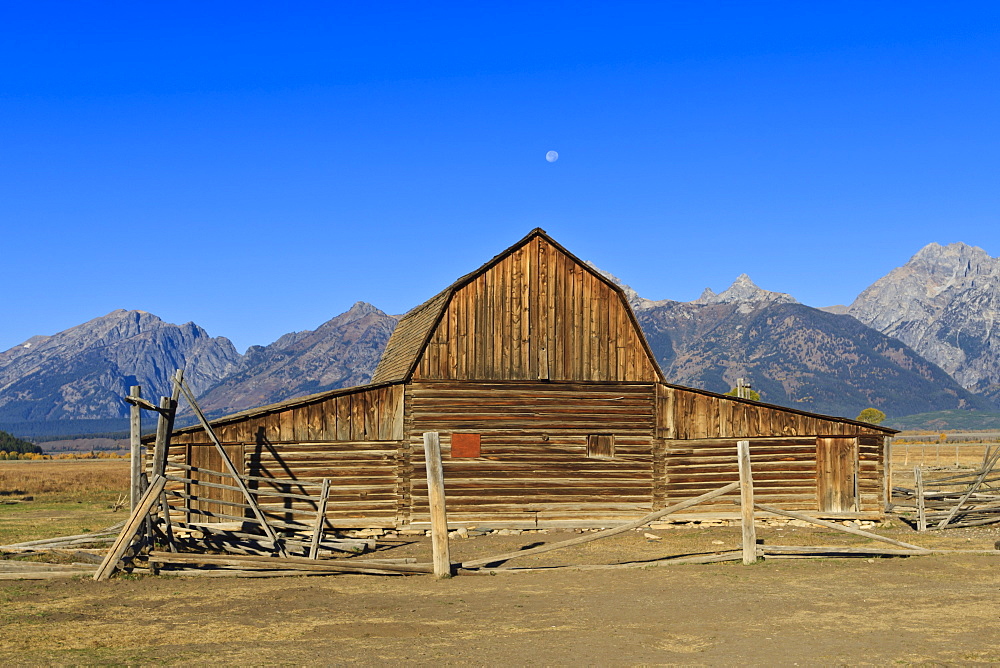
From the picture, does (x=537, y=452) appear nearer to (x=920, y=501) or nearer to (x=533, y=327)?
(x=533, y=327)

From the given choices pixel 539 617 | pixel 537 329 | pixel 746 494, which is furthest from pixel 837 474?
pixel 539 617

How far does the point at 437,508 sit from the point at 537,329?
37.0ft

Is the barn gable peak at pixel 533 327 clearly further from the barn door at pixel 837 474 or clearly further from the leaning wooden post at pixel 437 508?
the leaning wooden post at pixel 437 508

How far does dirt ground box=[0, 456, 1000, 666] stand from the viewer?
1029cm

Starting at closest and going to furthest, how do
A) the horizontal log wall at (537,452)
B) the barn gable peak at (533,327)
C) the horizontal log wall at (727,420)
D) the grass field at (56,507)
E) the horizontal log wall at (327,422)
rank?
the horizontal log wall at (327,422) < the grass field at (56,507) < the horizontal log wall at (537,452) < the barn gable peak at (533,327) < the horizontal log wall at (727,420)

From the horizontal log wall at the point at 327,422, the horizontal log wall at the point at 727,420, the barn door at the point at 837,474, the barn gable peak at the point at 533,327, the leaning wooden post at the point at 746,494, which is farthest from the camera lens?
the barn door at the point at 837,474

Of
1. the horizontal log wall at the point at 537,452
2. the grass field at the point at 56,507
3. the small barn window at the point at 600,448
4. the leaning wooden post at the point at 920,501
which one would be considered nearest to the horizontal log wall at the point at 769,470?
the horizontal log wall at the point at 537,452

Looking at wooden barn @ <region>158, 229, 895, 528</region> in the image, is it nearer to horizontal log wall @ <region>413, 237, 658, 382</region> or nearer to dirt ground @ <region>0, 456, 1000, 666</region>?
horizontal log wall @ <region>413, 237, 658, 382</region>

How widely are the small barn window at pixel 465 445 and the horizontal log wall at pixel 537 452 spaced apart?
13cm

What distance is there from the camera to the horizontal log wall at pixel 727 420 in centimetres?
2588

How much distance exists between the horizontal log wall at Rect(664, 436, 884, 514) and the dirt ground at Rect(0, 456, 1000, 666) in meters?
8.35

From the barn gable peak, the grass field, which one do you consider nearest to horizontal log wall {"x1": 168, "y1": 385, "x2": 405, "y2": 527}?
the barn gable peak

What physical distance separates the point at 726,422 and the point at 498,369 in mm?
6696

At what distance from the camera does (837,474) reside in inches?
1050
